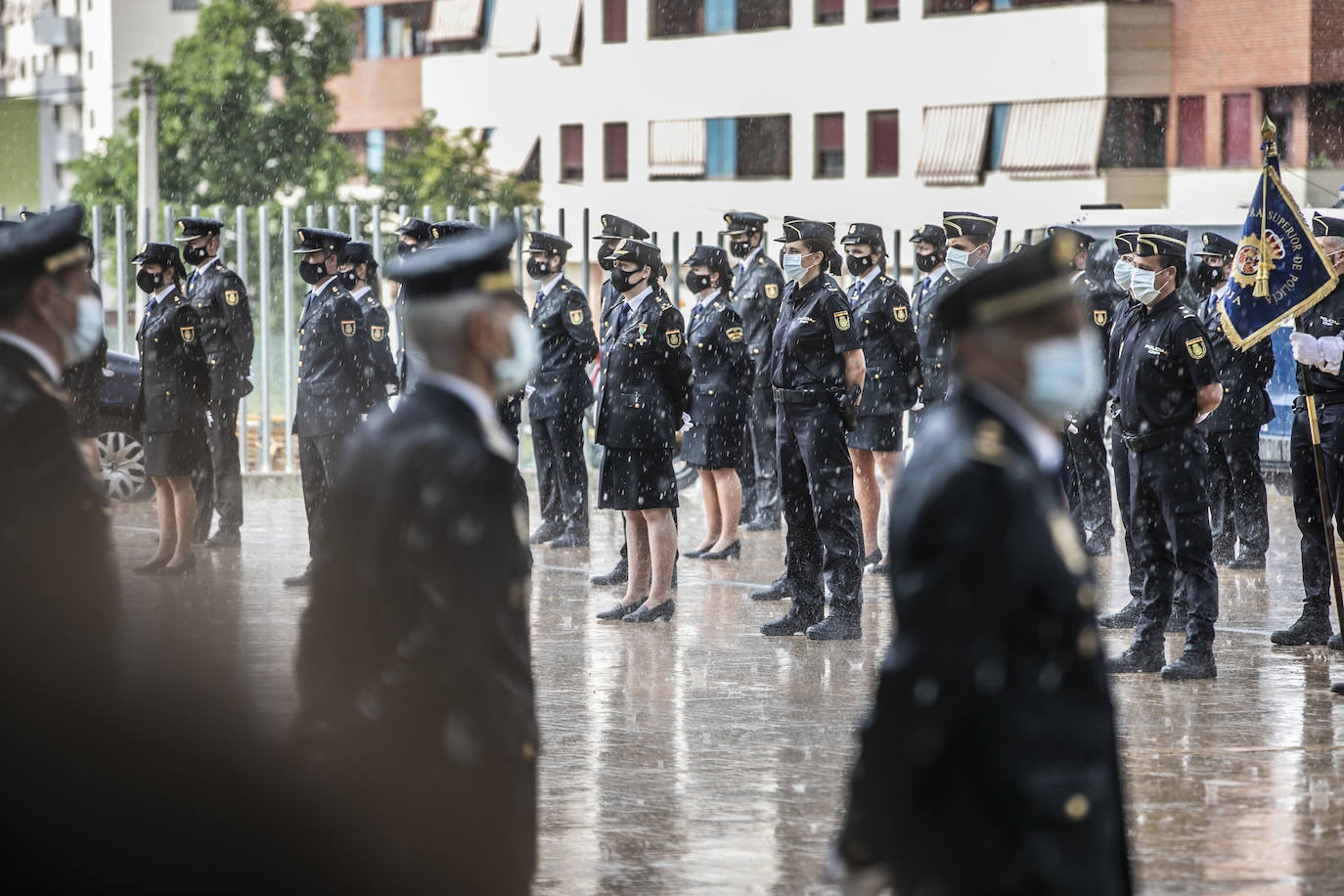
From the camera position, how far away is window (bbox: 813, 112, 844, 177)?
41.6 metres

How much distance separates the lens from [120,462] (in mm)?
16031

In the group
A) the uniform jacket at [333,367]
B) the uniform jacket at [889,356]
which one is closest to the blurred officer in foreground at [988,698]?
the uniform jacket at [333,367]

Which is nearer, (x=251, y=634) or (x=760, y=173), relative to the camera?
(x=251, y=634)

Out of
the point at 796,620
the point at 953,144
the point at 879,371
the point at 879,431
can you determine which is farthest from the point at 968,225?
the point at 953,144

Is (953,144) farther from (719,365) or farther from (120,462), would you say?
(719,365)

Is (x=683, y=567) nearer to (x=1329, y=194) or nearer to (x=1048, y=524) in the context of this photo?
(x=1048, y=524)

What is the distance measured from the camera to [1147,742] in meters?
8.12

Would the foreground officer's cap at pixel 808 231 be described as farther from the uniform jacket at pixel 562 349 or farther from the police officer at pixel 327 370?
the uniform jacket at pixel 562 349

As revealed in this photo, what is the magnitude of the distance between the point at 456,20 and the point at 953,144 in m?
16.0

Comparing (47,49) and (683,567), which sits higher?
(47,49)

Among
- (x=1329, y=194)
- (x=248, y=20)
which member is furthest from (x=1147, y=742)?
(x=248, y=20)

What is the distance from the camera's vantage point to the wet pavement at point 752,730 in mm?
6434

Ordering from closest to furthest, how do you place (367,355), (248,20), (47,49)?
(367,355) < (248,20) < (47,49)

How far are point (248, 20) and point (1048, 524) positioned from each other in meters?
38.8
